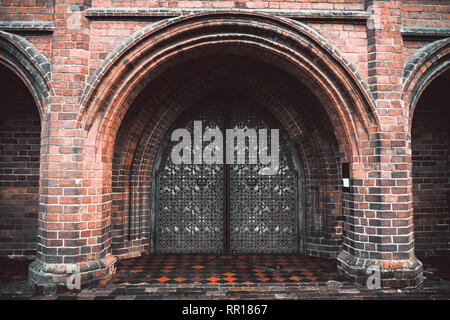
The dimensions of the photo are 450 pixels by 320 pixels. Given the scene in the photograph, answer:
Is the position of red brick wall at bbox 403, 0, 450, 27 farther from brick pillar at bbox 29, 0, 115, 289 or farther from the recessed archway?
brick pillar at bbox 29, 0, 115, 289

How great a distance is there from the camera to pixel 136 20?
5086 mm

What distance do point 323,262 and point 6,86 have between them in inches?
302

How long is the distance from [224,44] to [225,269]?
419cm

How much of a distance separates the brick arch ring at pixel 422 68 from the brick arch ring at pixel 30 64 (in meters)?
6.09

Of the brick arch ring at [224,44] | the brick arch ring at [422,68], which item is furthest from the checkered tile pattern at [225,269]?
the brick arch ring at [422,68]

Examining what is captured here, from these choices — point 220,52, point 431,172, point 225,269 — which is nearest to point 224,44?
point 220,52

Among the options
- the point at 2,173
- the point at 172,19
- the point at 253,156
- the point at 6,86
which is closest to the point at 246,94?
the point at 253,156

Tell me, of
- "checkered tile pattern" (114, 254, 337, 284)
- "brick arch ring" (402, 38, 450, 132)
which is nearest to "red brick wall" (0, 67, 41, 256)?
"checkered tile pattern" (114, 254, 337, 284)

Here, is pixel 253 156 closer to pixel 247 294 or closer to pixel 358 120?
pixel 358 120

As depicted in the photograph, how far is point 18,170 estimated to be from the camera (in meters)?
6.42

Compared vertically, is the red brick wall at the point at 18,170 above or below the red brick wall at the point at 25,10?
below

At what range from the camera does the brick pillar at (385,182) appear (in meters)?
4.82

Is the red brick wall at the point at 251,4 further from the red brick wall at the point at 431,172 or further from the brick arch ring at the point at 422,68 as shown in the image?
the red brick wall at the point at 431,172

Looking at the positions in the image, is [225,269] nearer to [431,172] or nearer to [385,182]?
[385,182]
